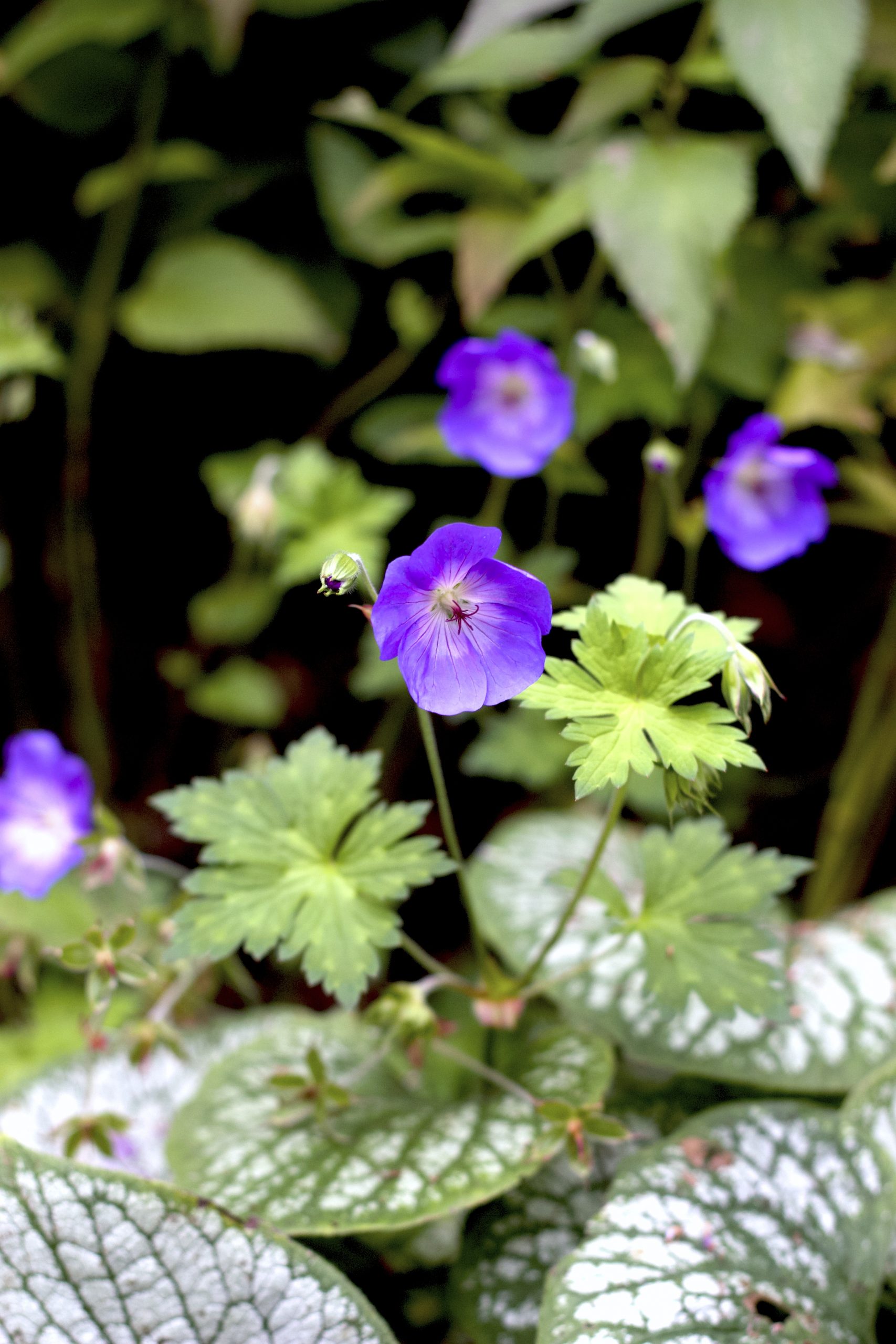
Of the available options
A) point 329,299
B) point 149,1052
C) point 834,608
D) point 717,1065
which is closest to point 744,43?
point 329,299

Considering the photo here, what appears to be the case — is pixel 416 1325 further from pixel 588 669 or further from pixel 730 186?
pixel 730 186

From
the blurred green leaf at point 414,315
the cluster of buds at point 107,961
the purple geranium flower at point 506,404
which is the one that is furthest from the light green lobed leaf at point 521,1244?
the blurred green leaf at point 414,315

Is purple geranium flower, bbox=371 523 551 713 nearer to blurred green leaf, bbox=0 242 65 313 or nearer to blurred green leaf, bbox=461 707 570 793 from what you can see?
blurred green leaf, bbox=461 707 570 793

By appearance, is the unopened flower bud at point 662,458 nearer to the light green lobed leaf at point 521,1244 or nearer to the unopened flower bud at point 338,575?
the unopened flower bud at point 338,575

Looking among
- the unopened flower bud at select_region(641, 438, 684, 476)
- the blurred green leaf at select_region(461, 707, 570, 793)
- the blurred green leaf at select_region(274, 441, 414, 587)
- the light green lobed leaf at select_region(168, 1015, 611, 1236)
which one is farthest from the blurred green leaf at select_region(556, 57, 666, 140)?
the light green lobed leaf at select_region(168, 1015, 611, 1236)

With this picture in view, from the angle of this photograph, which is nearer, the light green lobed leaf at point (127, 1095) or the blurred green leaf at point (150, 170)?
the light green lobed leaf at point (127, 1095)
